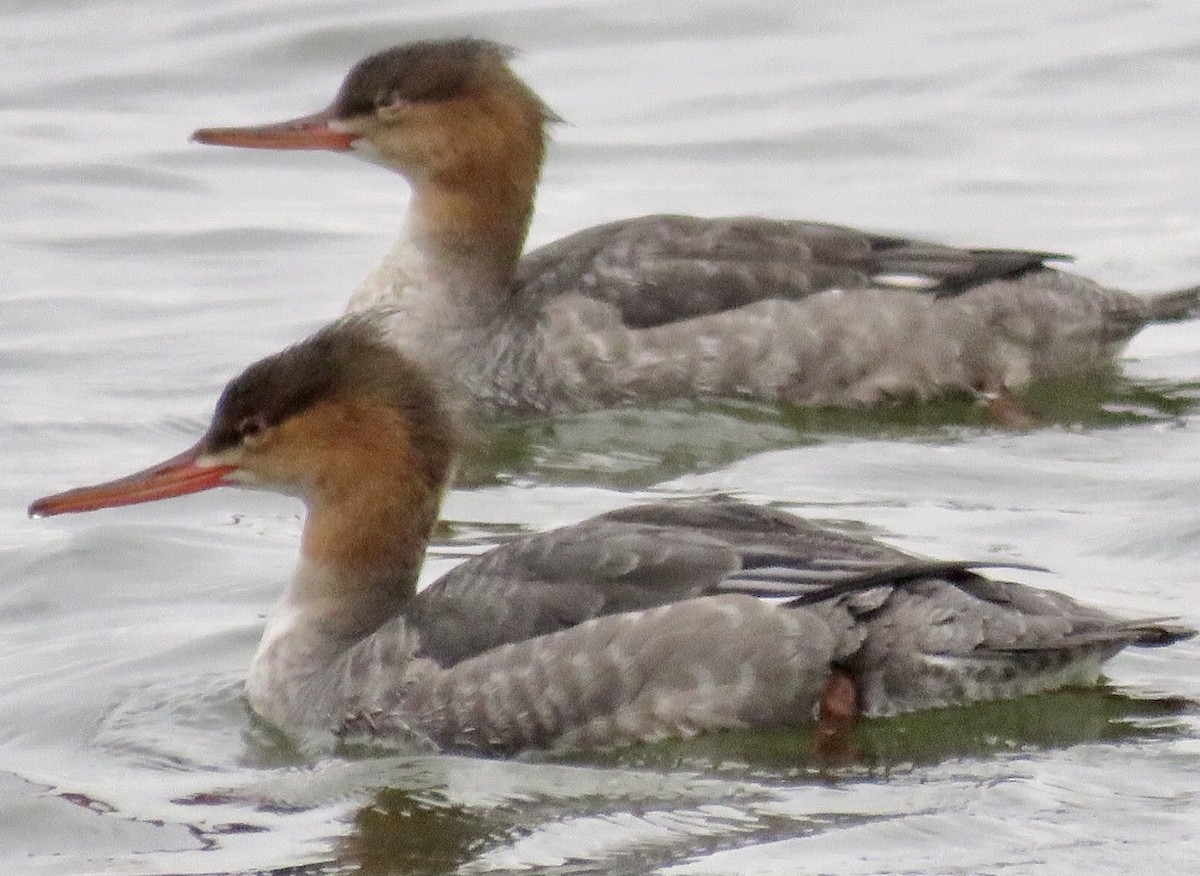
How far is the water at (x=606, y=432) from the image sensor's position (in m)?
6.35

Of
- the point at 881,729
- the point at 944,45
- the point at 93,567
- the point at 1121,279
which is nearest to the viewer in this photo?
the point at 881,729

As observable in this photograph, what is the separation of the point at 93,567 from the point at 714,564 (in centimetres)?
249

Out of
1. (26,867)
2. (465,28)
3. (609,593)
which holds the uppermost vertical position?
(465,28)

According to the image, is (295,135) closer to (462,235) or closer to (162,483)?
(462,235)

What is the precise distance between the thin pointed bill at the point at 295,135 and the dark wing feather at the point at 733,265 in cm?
104

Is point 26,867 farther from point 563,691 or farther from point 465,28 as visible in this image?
point 465,28

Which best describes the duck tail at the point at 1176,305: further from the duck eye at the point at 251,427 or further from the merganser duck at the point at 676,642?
the duck eye at the point at 251,427

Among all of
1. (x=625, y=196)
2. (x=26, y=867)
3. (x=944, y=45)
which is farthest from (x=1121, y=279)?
(x=26, y=867)

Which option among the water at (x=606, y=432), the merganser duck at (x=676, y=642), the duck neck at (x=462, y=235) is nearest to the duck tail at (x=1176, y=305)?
the water at (x=606, y=432)

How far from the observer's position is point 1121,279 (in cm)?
1179

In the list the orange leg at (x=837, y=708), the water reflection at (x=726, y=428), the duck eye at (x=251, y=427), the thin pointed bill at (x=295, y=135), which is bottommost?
the orange leg at (x=837, y=708)

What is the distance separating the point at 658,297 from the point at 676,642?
3547mm

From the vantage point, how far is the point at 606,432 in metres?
10.0

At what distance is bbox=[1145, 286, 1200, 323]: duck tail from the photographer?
412 inches
